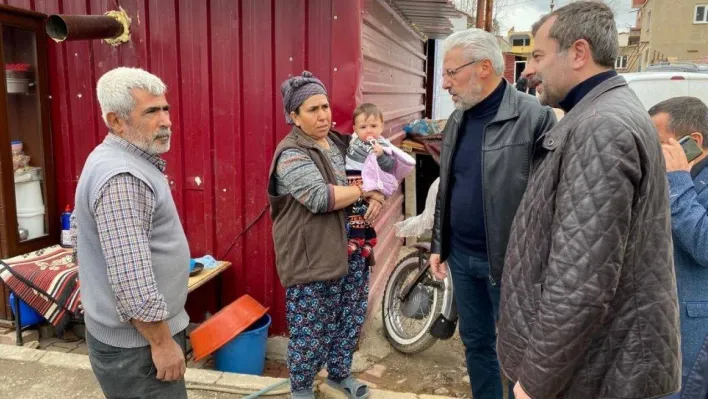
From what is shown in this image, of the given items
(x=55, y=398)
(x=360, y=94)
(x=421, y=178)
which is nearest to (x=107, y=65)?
(x=360, y=94)

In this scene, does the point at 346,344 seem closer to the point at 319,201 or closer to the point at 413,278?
the point at 319,201

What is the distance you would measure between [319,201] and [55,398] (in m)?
2.19

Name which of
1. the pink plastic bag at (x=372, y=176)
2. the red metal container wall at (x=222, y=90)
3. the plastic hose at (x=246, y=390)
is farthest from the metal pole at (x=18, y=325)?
the pink plastic bag at (x=372, y=176)

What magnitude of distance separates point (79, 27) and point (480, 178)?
285 centimetres

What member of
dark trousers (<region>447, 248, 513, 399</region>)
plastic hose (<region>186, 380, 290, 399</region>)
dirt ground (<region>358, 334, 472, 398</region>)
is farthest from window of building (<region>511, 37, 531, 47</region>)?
plastic hose (<region>186, 380, 290, 399</region>)

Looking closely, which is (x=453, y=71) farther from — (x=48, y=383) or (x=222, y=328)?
(x=48, y=383)

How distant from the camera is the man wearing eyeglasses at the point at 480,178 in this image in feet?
8.13

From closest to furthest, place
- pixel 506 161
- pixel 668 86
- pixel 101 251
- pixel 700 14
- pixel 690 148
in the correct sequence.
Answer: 1. pixel 101 251
2. pixel 690 148
3. pixel 506 161
4. pixel 668 86
5. pixel 700 14

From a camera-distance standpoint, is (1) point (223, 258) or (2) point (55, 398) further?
(1) point (223, 258)

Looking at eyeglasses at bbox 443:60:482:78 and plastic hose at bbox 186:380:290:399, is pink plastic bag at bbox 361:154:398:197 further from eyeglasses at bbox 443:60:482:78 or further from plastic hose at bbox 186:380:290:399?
plastic hose at bbox 186:380:290:399

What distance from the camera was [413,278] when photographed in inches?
174

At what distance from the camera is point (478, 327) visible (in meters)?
2.88

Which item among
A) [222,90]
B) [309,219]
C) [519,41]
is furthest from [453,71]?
[519,41]

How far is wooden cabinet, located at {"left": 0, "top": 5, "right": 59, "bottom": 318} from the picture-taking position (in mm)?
4020
